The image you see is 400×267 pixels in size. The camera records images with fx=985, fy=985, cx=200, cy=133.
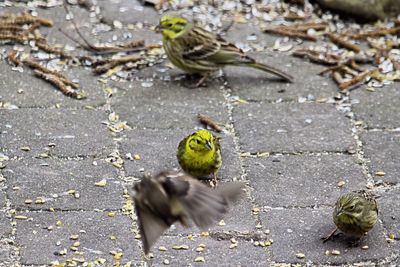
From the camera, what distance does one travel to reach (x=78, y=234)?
5891 millimetres

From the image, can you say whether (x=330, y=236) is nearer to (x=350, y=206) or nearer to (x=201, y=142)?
(x=350, y=206)

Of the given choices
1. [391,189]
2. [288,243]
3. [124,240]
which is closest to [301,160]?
[391,189]

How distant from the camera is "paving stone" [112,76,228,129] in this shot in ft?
24.3

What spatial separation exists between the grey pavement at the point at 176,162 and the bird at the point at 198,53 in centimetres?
13

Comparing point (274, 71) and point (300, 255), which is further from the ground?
point (300, 255)

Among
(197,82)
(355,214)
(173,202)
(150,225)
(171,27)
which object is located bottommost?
(197,82)

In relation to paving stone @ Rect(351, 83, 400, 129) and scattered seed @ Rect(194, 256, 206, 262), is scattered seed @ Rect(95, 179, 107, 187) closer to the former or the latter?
scattered seed @ Rect(194, 256, 206, 262)

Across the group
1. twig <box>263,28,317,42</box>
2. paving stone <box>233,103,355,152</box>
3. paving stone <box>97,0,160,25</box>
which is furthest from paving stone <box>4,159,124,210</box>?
twig <box>263,28,317,42</box>

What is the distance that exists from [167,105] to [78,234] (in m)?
2.02

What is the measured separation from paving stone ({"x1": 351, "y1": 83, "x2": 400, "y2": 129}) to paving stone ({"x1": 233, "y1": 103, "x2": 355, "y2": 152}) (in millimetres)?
189

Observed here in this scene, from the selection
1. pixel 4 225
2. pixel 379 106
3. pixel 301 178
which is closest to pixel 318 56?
pixel 379 106

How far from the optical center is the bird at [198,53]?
8.12 metres

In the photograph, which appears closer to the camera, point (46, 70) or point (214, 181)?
point (214, 181)

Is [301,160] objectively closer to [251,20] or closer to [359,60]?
[359,60]
